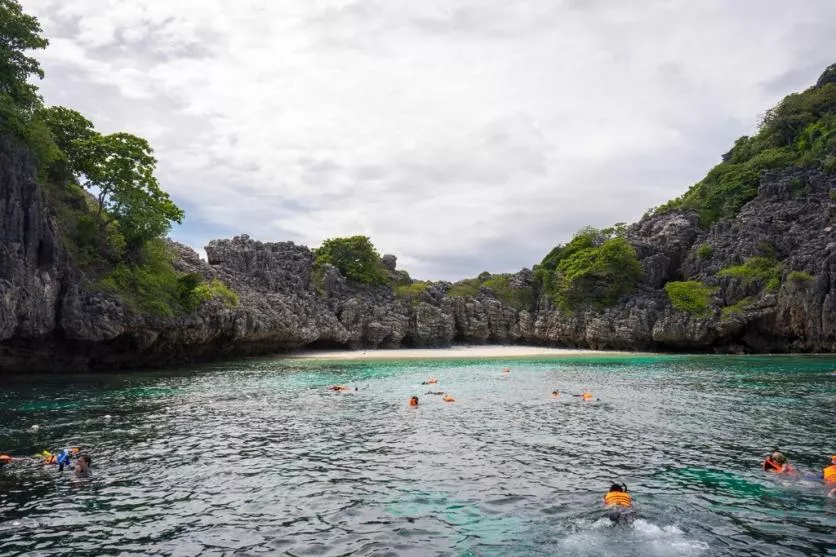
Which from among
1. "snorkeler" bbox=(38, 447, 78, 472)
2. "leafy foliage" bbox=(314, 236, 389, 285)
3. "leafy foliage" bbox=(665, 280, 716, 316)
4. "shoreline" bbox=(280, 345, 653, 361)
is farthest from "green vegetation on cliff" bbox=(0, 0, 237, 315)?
"leafy foliage" bbox=(665, 280, 716, 316)

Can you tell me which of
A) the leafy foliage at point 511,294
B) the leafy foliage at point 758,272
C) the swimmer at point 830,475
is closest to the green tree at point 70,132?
the swimmer at point 830,475

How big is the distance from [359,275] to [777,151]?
86003mm

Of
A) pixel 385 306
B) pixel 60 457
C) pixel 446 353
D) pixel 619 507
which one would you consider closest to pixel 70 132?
pixel 60 457

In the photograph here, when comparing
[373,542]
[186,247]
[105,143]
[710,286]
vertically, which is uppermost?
[105,143]

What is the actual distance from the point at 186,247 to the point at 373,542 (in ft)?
253

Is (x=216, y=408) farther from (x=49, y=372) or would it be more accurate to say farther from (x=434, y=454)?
(x=49, y=372)

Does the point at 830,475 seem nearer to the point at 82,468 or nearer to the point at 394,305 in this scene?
the point at 82,468

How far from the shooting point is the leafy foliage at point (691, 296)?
276 feet

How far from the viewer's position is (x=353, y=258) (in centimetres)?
10512

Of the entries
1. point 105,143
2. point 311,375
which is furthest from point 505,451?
point 105,143

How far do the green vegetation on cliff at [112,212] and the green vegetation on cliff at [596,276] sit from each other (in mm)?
67945

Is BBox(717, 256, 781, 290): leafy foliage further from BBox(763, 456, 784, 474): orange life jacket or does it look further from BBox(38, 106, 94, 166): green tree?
BBox(38, 106, 94, 166): green tree

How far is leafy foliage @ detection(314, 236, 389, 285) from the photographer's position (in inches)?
4067

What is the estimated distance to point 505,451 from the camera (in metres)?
22.2
